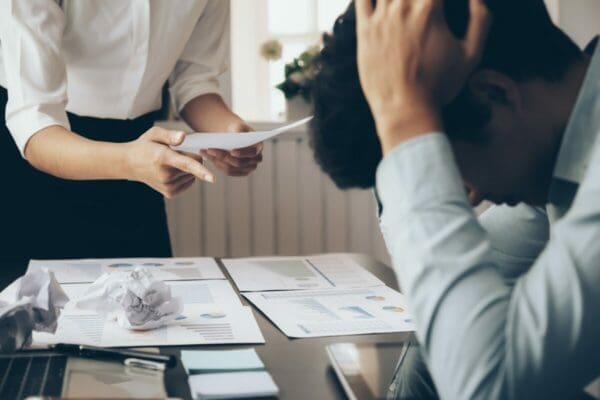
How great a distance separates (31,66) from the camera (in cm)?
146

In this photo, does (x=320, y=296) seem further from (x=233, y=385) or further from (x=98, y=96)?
(x=98, y=96)

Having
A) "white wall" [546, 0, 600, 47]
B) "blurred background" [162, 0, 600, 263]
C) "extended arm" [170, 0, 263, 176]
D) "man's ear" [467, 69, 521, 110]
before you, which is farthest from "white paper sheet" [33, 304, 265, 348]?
"white wall" [546, 0, 600, 47]

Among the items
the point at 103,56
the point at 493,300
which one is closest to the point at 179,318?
the point at 493,300

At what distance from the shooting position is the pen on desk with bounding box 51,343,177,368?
2.79ft

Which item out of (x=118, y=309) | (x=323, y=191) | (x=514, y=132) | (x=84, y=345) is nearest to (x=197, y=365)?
(x=84, y=345)

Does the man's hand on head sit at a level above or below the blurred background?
above

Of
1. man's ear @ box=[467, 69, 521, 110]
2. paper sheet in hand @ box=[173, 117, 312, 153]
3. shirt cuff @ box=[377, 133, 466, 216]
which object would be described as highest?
man's ear @ box=[467, 69, 521, 110]

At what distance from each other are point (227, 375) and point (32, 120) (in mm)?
812

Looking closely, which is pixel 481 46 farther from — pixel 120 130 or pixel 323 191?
pixel 323 191

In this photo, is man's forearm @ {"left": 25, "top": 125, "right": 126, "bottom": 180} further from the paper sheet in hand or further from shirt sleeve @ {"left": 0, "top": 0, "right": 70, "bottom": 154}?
the paper sheet in hand

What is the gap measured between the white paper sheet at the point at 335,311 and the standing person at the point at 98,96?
0.32 m

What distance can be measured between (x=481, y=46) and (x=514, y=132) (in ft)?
0.29

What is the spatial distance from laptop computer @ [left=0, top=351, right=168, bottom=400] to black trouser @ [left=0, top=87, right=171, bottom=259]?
0.76 meters

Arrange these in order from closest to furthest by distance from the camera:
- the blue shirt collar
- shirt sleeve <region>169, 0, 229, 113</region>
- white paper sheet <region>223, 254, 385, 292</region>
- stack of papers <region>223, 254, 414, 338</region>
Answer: the blue shirt collar < stack of papers <region>223, 254, 414, 338</region> < white paper sheet <region>223, 254, 385, 292</region> < shirt sleeve <region>169, 0, 229, 113</region>
